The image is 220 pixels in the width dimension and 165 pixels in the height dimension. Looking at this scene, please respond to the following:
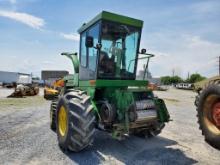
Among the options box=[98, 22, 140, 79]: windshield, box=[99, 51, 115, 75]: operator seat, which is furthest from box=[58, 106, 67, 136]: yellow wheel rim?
box=[99, 51, 115, 75]: operator seat

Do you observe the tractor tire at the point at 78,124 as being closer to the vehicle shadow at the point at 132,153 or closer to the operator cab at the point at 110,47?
the vehicle shadow at the point at 132,153

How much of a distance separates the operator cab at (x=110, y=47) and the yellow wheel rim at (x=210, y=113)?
3217 millimetres

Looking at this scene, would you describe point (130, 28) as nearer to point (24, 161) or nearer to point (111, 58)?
point (111, 58)

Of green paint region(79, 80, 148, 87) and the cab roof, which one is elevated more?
the cab roof

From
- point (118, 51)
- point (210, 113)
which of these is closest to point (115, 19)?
point (118, 51)

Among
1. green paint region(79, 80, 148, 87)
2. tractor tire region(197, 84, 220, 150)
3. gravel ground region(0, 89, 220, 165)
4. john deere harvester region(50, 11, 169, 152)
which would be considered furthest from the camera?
green paint region(79, 80, 148, 87)

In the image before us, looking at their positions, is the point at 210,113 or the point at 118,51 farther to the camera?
the point at 118,51

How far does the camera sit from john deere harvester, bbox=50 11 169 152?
5.90 metres

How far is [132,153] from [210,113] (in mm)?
2455

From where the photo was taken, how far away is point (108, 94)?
6.86 meters

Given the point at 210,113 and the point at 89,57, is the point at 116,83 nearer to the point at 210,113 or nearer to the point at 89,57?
the point at 89,57

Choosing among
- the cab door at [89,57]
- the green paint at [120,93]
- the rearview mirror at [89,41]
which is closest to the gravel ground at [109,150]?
the green paint at [120,93]

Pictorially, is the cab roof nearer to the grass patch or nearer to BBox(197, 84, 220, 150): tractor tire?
BBox(197, 84, 220, 150): tractor tire

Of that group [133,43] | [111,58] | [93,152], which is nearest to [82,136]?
[93,152]
